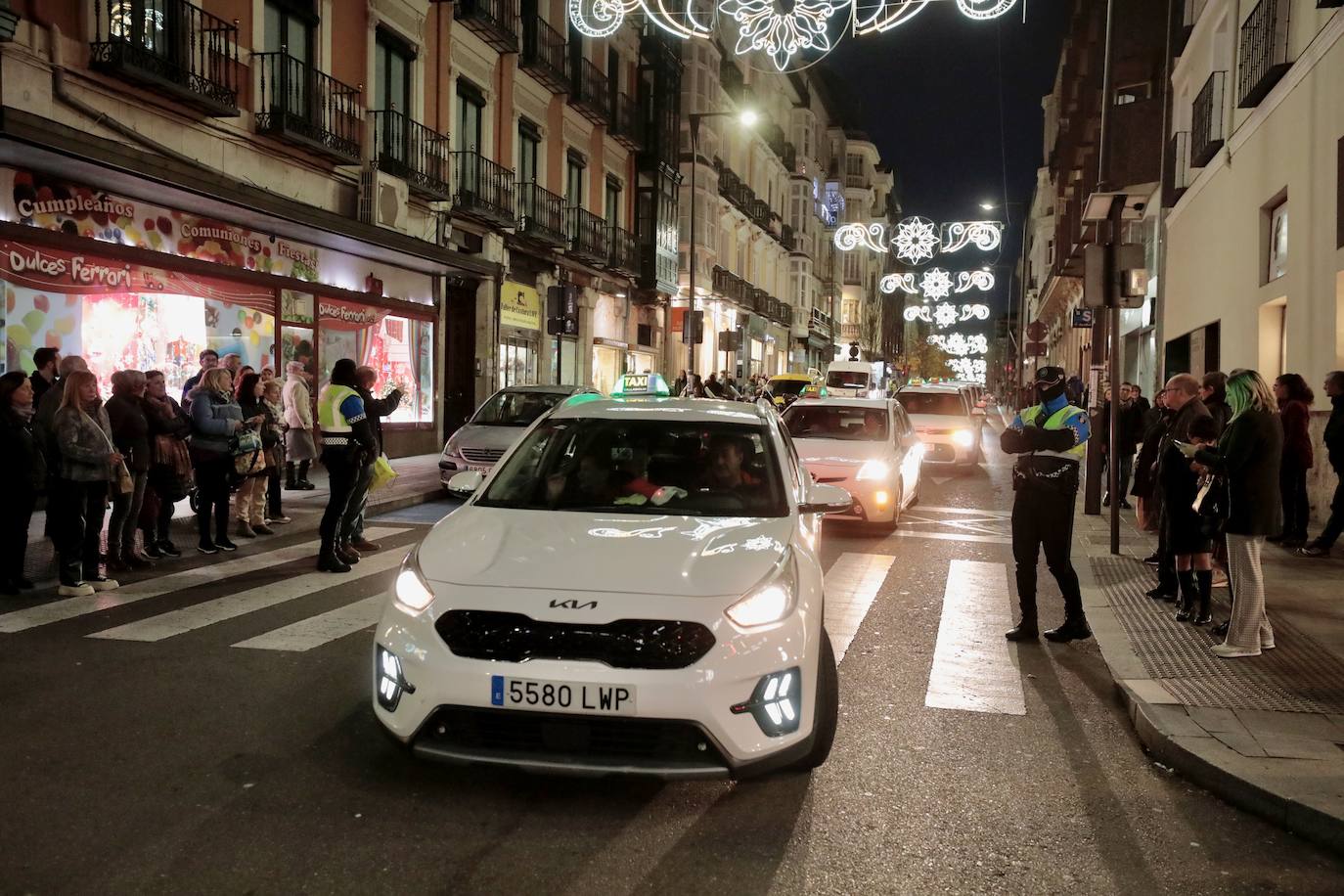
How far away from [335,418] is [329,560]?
4.09 feet

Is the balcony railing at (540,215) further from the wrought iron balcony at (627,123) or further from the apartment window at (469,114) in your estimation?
the wrought iron balcony at (627,123)

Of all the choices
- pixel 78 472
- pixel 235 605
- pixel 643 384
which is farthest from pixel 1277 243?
pixel 78 472

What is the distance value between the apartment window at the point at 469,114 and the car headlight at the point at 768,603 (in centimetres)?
2019

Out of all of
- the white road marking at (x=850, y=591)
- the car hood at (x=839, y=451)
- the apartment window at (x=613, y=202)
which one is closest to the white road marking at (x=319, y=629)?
the white road marking at (x=850, y=591)

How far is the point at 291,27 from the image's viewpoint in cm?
1752

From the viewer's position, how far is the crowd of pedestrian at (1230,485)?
21.5 ft

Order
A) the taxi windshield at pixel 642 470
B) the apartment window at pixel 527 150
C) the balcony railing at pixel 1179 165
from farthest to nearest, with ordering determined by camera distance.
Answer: the apartment window at pixel 527 150 < the balcony railing at pixel 1179 165 < the taxi windshield at pixel 642 470

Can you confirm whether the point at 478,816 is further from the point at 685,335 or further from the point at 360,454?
the point at 685,335

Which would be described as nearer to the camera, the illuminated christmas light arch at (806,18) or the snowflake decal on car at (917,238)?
the illuminated christmas light arch at (806,18)

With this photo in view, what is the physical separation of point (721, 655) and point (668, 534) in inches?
34.8

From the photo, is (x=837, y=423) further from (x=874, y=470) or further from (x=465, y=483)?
(x=465, y=483)

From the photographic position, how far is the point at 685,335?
101ft

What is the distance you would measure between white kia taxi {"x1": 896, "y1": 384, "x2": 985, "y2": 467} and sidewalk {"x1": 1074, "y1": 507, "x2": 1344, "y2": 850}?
11.1 meters

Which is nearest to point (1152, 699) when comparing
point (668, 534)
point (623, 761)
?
point (668, 534)
